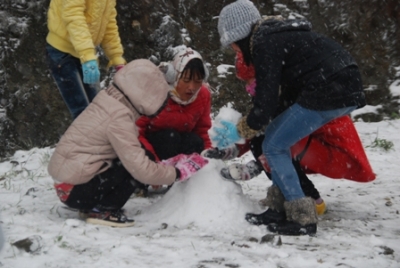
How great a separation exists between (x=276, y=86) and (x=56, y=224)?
1486mm

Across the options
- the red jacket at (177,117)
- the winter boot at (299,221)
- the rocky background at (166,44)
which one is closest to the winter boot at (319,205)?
the winter boot at (299,221)

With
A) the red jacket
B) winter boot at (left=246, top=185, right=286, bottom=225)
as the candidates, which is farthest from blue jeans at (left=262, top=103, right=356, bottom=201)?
the red jacket

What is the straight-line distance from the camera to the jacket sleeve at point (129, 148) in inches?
113

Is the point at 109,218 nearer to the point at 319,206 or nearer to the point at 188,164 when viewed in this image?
the point at 188,164

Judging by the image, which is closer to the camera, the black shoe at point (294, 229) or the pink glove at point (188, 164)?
the black shoe at point (294, 229)

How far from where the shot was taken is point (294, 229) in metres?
2.89

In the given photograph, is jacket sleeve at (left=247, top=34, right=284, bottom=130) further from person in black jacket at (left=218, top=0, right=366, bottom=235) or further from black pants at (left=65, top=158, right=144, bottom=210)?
black pants at (left=65, top=158, right=144, bottom=210)

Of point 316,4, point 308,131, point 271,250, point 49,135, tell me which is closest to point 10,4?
point 49,135

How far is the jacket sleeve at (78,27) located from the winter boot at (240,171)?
1.37m

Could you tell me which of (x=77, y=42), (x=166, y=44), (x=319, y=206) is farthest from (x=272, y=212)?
(x=166, y=44)

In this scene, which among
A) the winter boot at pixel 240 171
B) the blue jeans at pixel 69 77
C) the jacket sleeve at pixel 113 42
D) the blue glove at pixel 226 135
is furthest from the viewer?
the jacket sleeve at pixel 113 42

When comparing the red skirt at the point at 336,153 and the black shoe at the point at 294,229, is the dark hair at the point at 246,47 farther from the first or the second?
the black shoe at the point at 294,229

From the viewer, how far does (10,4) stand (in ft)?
21.8

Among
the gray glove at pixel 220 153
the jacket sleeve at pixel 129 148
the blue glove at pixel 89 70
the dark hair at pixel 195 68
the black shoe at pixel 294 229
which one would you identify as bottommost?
the black shoe at pixel 294 229
